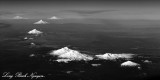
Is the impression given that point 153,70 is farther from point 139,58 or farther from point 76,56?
point 76,56

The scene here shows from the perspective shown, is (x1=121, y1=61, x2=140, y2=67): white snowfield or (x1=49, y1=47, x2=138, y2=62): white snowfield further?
(x1=49, y1=47, x2=138, y2=62): white snowfield

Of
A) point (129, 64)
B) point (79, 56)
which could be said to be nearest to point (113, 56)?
point (129, 64)

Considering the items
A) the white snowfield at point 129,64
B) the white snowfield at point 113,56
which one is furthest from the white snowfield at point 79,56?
the white snowfield at point 129,64

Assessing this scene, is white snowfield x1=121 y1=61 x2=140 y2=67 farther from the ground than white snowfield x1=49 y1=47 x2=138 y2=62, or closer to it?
closer to it

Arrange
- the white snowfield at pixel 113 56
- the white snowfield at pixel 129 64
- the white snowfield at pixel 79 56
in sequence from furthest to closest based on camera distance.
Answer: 1. the white snowfield at pixel 113 56
2. the white snowfield at pixel 79 56
3. the white snowfield at pixel 129 64

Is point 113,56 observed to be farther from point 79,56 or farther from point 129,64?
point 79,56

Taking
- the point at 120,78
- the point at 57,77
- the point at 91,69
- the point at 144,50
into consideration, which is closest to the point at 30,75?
the point at 57,77

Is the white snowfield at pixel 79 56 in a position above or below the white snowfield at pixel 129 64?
above

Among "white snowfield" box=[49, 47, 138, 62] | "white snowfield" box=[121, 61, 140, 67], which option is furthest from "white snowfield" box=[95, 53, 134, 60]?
"white snowfield" box=[121, 61, 140, 67]

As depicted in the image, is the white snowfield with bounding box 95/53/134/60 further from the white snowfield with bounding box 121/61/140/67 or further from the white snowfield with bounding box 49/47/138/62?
the white snowfield with bounding box 121/61/140/67

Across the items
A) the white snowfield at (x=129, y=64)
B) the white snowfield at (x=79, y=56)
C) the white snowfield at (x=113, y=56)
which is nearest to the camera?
the white snowfield at (x=129, y=64)

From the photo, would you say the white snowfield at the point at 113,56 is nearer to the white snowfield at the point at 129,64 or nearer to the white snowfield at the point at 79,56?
the white snowfield at the point at 79,56
